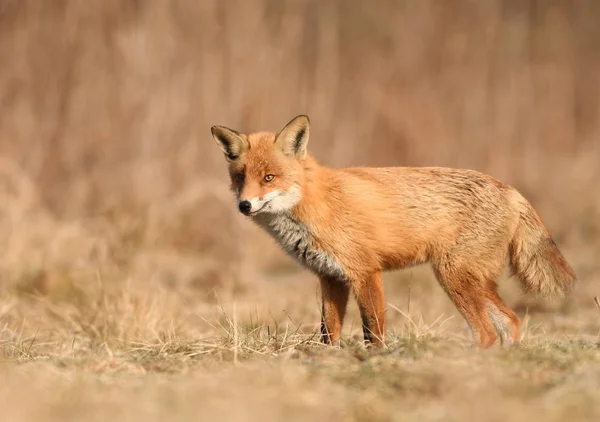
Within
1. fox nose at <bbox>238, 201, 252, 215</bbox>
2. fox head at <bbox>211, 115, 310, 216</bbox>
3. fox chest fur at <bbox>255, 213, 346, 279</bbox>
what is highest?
fox head at <bbox>211, 115, 310, 216</bbox>

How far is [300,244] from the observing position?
505 centimetres

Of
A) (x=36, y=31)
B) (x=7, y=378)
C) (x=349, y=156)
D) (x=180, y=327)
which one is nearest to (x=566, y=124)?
(x=349, y=156)

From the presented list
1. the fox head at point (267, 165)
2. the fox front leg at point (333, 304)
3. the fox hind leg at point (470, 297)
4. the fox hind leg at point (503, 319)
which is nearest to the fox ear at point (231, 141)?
the fox head at point (267, 165)

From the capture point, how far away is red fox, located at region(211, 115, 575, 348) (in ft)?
16.4

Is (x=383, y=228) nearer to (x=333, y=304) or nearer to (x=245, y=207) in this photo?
(x=333, y=304)

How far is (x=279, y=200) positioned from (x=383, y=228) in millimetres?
665

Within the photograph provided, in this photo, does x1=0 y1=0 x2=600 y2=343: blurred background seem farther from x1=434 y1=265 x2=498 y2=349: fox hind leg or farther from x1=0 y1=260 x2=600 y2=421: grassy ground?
x1=434 y1=265 x2=498 y2=349: fox hind leg

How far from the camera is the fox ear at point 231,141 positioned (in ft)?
17.4

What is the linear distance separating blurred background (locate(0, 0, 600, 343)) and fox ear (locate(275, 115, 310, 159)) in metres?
1.54

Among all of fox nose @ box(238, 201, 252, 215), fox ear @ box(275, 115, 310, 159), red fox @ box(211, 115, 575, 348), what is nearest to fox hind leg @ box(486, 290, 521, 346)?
red fox @ box(211, 115, 575, 348)

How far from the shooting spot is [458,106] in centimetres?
1212

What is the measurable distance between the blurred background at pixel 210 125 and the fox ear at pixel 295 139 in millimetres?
1540

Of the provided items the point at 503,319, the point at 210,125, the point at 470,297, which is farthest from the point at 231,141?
the point at 210,125

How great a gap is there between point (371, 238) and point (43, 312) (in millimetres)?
2987
